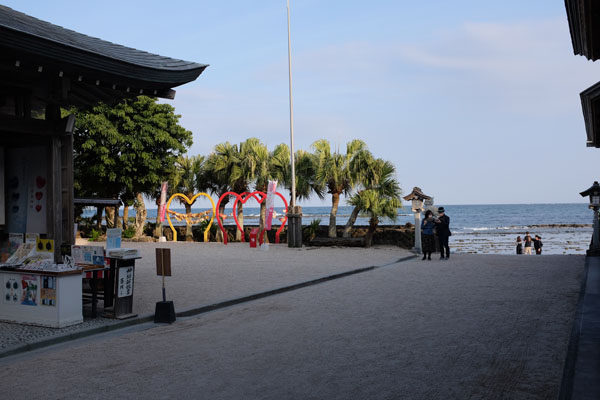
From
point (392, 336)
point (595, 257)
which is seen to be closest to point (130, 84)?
point (392, 336)

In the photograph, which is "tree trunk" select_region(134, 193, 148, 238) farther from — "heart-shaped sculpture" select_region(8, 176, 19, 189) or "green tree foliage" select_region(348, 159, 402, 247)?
"heart-shaped sculpture" select_region(8, 176, 19, 189)

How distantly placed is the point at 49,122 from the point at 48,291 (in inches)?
127

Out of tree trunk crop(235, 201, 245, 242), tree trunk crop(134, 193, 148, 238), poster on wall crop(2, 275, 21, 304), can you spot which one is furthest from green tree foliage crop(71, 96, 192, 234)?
poster on wall crop(2, 275, 21, 304)

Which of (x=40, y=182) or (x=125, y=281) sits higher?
(x=40, y=182)

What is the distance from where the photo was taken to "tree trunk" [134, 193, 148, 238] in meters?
33.5

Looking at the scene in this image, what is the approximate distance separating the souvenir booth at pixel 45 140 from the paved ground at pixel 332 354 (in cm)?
145

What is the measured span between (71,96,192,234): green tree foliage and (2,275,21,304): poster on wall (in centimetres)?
2231

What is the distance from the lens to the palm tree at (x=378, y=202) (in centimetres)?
2452

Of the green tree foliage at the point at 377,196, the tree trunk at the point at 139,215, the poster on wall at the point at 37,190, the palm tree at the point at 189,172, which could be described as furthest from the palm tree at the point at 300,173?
the poster on wall at the point at 37,190

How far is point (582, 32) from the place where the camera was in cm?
522

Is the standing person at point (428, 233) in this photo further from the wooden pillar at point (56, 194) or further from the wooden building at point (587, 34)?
the wooden pillar at point (56, 194)

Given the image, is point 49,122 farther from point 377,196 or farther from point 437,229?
point 377,196

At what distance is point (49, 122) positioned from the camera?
9.72 meters

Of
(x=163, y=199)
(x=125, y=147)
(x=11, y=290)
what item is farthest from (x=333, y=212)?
(x=11, y=290)
